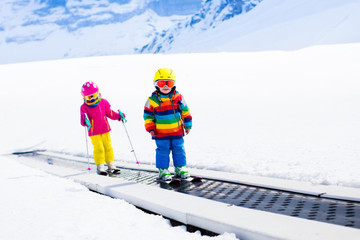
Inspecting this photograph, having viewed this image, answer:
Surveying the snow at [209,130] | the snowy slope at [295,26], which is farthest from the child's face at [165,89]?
the snowy slope at [295,26]

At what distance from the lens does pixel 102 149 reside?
6027 millimetres

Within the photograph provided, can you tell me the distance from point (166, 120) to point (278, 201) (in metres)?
1.95

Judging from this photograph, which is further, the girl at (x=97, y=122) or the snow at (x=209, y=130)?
the girl at (x=97, y=122)

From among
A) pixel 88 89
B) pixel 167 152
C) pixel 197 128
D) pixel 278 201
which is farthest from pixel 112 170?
pixel 197 128

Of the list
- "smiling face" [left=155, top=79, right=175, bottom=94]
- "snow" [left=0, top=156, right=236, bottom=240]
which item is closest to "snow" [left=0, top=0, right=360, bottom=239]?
"snow" [left=0, top=156, right=236, bottom=240]

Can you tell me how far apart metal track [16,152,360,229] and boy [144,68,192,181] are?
36 cm

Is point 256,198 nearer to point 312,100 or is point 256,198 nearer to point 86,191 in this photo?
point 86,191

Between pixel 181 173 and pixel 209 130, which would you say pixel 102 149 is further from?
pixel 209 130

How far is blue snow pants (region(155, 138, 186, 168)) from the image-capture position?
485 cm

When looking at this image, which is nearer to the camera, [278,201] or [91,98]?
[278,201]

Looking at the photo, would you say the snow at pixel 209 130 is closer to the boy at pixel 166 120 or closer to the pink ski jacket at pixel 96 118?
the boy at pixel 166 120

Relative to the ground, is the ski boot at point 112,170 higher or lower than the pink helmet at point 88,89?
lower

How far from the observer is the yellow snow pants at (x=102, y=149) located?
19.7 ft

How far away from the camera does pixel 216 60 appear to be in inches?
1006
